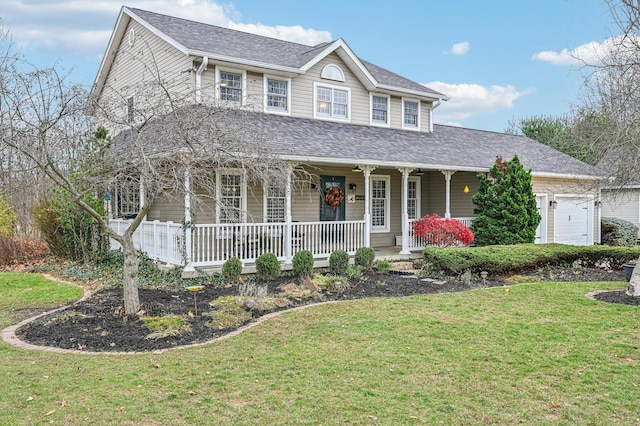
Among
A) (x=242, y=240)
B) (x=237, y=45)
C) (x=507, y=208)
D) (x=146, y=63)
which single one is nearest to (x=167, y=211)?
(x=242, y=240)

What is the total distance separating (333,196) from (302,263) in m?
3.93

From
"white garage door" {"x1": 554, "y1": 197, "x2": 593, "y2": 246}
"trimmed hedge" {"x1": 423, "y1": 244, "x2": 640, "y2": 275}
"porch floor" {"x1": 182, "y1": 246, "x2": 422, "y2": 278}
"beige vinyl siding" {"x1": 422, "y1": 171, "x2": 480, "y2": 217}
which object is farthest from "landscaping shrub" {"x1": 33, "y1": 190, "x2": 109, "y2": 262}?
"white garage door" {"x1": 554, "y1": 197, "x2": 593, "y2": 246}

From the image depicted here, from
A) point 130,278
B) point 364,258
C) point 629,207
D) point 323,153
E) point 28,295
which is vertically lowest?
point 28,295

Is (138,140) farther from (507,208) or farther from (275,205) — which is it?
(507,208)

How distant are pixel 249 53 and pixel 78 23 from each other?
25.7ft

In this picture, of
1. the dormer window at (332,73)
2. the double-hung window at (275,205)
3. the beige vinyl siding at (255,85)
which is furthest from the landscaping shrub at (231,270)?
the dormer window at (332,73)

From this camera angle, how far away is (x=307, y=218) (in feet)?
47.5

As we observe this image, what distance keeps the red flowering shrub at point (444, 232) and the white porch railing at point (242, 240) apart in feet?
6.73

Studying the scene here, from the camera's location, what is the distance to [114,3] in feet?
58.6

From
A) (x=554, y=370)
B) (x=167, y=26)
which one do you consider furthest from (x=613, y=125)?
(x=167, y=26)

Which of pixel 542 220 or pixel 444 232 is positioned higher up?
pixel 542 220

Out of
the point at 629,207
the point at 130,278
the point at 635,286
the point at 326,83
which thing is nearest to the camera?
the point at 130,278

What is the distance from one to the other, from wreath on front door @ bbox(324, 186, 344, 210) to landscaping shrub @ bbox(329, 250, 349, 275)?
304 centimetres

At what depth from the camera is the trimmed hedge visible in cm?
1155
